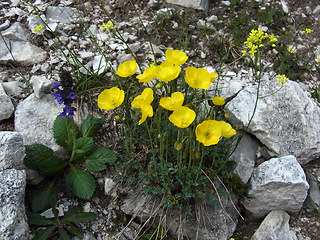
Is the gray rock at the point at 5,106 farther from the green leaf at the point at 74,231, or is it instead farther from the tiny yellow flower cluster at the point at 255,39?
the tiny yellow flower cluster at the point at 255,39

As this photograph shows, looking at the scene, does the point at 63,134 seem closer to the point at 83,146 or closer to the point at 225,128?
the point at 83,146

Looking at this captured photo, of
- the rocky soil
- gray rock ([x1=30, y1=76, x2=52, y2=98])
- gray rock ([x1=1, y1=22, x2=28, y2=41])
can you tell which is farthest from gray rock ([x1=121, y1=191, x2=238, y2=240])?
gray rock ([x1=1, y1=22, x2=28, y2=41])

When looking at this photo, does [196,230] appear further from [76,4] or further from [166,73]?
[76,4]

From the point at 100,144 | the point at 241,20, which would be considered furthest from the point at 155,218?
the point at 241,20

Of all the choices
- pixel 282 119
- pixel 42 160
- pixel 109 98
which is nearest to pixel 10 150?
pixel 42 160

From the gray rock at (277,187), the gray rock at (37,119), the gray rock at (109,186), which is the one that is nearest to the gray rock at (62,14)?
the gray rock at (37,119)

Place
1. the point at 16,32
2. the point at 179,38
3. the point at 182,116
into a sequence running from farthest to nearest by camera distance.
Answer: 1. the point at 179,38
2. the point at 16,32
3. the point at 182,116

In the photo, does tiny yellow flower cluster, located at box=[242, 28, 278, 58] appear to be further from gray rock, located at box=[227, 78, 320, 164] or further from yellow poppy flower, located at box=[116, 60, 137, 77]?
yellow poppy flower, located at box=[116, 60, 137, 77]
